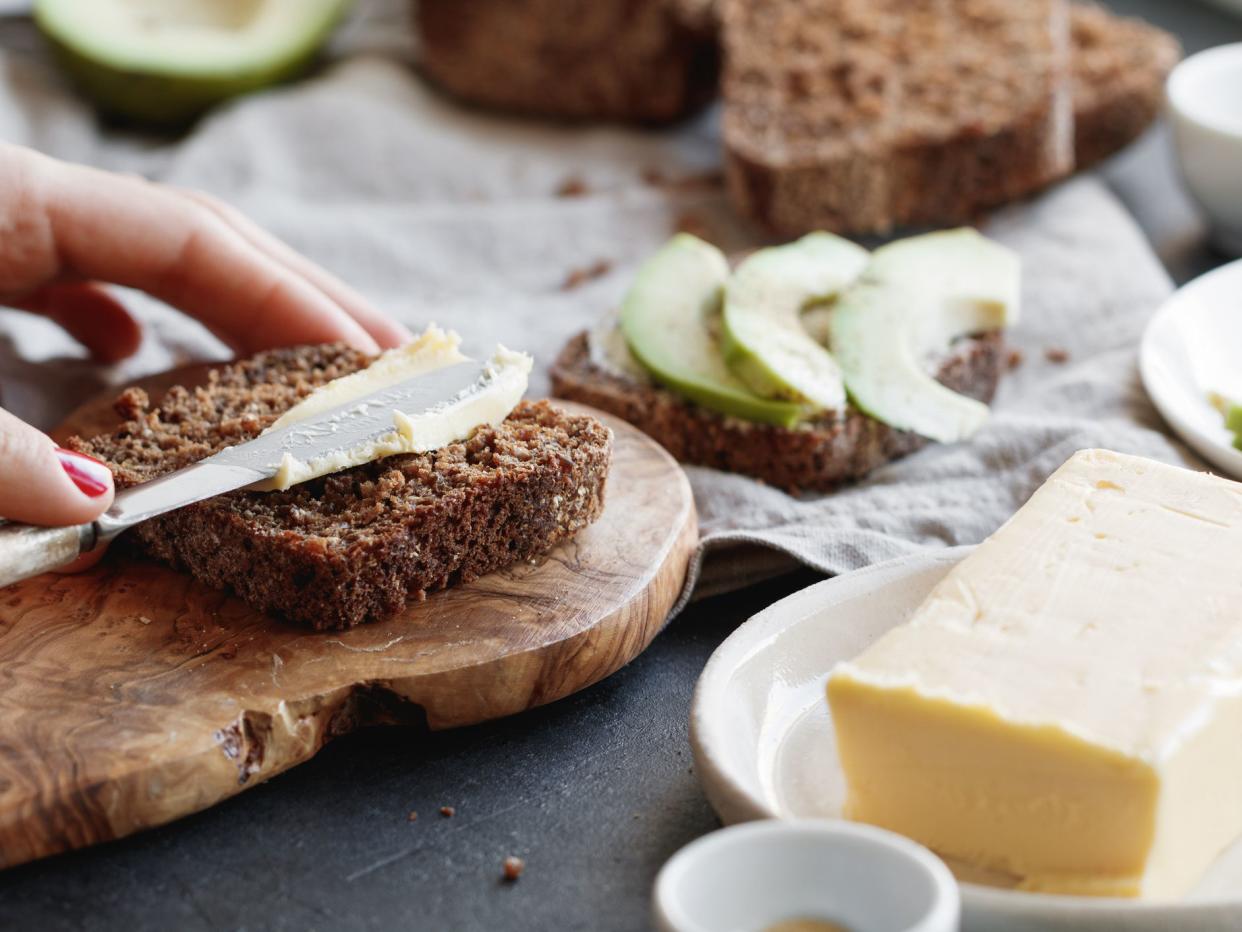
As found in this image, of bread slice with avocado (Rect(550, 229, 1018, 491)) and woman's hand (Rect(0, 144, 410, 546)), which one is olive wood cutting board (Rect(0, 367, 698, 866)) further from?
woman's hand (Rect(0, 144, 410, 546))

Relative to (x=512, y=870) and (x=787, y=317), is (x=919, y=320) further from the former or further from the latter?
(x=512, y=870)

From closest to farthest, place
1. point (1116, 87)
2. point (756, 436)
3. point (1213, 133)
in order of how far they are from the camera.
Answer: point (756, 436) < point (1213, 133) < point (1116, 87)

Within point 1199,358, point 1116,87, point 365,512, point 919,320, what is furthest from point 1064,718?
point 1116,87

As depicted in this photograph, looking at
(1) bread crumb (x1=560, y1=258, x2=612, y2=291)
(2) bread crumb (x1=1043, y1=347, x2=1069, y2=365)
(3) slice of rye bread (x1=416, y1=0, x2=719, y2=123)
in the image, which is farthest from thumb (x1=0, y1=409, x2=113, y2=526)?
(3) slice of rye bread (x1=416, y1=0, x2=719, y2=123)

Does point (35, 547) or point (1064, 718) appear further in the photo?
point (35, 547)

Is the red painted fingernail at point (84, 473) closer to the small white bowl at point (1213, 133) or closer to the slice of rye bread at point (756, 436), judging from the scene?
the slice of rye bread at point (756, 436)

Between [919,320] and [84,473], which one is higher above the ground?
[84,473]
